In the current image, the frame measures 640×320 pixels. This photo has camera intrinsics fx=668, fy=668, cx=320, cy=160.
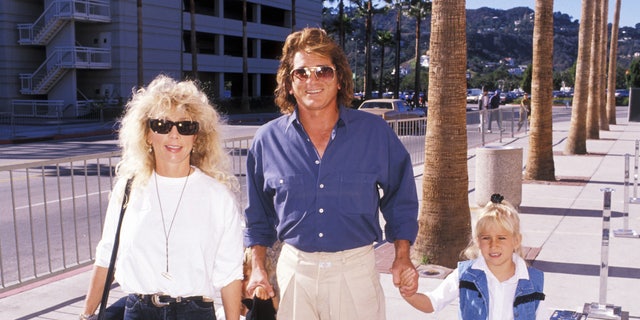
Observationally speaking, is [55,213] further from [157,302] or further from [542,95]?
[542,95]

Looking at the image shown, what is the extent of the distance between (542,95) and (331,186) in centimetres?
1116

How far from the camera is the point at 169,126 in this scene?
3102mm

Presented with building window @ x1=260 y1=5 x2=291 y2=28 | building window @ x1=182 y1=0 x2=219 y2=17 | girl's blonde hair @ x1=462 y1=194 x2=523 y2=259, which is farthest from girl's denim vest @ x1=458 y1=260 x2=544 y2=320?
building window @ x1=260 y1=5 x2=291 y2=28

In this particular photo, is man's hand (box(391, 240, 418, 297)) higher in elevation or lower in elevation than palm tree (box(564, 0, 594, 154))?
lower

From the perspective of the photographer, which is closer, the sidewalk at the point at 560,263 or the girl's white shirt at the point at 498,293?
the girl's white shirt at the point at 498,293

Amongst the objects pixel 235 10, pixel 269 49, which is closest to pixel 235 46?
pixel 235 10

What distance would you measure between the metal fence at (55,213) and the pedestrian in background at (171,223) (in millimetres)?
3488

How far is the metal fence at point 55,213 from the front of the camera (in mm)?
6797

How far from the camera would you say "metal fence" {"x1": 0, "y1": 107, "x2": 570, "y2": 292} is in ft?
22.3

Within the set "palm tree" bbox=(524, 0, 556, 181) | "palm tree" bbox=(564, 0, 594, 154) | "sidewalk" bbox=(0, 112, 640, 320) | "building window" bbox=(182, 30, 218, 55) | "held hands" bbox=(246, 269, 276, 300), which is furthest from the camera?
"building window" bbox=(182, 30, 218, 55)

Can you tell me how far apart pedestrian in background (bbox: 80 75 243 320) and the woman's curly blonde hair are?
514mm

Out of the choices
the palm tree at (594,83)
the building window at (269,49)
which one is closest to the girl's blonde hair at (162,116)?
the palm tree at (594,83)

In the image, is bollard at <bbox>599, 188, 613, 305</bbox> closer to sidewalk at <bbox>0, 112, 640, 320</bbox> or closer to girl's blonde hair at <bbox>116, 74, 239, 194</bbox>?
sidewalk at <bbox>0, 112, 640, 320</bbox>

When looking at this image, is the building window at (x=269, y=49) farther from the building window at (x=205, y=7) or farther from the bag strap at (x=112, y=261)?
the bag strap at (x=112, y=261)
